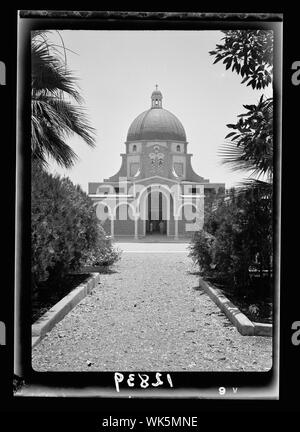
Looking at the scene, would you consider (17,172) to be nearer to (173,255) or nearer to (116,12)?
(116,12)

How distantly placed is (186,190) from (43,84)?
9.42 m

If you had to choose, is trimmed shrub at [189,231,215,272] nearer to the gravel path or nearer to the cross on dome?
the gravel path

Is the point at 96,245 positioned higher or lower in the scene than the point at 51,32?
lower

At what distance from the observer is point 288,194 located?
2.85m

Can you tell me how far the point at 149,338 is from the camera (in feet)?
13.5

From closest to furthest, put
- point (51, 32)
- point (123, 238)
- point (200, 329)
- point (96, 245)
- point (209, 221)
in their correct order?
point (51, 32), point (200, 329), point (209, 221), point (96, 245), point (123, 238)

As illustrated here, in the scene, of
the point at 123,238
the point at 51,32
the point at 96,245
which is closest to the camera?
the point at 51,32

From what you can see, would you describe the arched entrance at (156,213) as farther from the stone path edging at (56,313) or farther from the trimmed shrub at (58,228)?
the stone path edging at (56,313)

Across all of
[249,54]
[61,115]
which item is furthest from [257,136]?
[61,115]

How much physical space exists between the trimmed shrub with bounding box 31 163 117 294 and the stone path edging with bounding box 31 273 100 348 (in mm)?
345

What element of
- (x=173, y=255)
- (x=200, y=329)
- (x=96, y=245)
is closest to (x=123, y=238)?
(x=173, y=255)

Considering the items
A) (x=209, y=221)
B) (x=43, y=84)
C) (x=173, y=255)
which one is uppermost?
(x=43, y=84)

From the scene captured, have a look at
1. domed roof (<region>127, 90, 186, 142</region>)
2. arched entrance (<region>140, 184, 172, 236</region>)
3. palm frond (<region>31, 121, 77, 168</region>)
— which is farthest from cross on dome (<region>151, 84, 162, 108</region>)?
arched entrance (<region>140, 184, 172, 236</region>)

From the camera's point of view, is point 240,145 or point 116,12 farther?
point 240,145
